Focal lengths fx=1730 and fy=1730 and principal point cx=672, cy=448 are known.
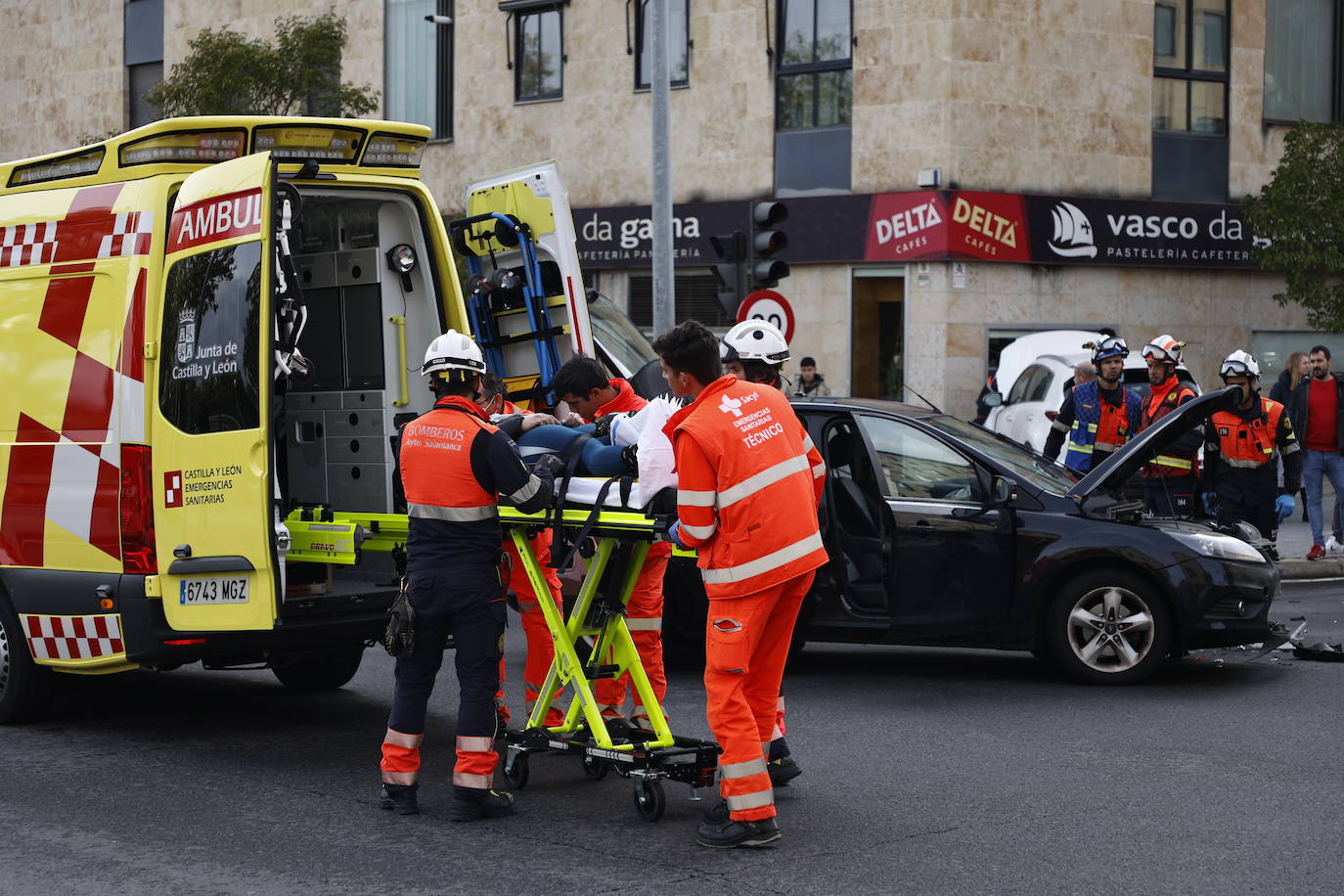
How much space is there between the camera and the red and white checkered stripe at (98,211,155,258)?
7516 mm

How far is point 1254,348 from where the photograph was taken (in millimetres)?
24016

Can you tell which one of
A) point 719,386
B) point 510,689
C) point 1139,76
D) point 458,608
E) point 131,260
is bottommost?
point 510,689

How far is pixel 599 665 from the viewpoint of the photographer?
22.0 ft

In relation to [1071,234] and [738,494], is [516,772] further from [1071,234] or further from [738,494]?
[1071,234]

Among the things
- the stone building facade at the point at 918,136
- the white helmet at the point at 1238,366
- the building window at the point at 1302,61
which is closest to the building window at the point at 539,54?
the stone building facade at the point at 918,136

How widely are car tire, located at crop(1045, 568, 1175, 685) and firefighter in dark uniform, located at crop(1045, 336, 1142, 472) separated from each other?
2.89 meters

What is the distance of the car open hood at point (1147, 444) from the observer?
897 cm

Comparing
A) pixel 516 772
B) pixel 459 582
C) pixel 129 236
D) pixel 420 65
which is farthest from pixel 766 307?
pixel 420 65

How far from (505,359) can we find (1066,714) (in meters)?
3.59

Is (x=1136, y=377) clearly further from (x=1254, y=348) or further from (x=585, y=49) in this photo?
(x=585, y=49)

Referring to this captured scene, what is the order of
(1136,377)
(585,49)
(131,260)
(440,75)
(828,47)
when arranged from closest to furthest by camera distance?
(131,260), (1136,377), (828,47), (585,49), (440,75)

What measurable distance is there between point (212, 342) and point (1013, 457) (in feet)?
14.3

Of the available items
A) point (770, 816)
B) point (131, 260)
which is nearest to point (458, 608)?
point (770, 816)

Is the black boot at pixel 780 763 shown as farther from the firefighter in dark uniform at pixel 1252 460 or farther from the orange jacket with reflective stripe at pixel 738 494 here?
the firefighter in dark uniform at pixel 1252 460
